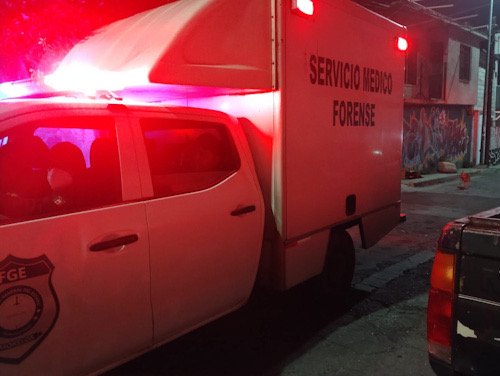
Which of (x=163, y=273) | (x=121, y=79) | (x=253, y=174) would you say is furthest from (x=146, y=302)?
(x=121, y=79)

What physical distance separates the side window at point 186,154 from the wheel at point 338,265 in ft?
5.00

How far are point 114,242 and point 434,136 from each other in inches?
716

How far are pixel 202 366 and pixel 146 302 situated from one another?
1.01m

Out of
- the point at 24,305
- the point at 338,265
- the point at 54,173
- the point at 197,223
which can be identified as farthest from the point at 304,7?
the point at 24,305

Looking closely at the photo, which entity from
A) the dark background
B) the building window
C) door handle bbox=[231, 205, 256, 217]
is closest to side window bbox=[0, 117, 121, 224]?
door handle bbox=[231, 205, 256, 217]

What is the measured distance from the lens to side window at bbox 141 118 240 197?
2.87 meters

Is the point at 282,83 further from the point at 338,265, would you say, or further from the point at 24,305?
the point at 24,305

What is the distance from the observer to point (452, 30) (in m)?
18.5

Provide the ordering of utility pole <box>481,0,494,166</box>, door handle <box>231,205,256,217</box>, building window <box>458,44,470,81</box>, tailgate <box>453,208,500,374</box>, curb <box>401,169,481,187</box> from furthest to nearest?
building window <box>458,44,470,81</box>, utility pole <box>481,0,494,166</box>, curb <box>401,169,481,187</box>, door handle <box>231,205,256,217</box>, tailgate <box>453,208,500,374</box>

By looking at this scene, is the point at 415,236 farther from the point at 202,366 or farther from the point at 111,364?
the point at 111,364

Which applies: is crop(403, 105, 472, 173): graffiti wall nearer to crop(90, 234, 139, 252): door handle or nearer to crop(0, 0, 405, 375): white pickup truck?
crop(0, 0, 405, 375): white pickup truck

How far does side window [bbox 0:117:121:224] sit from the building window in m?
20.1

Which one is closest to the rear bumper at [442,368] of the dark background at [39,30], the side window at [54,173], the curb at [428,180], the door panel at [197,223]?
the door panel at [197,223]

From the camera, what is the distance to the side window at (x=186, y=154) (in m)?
2.87
